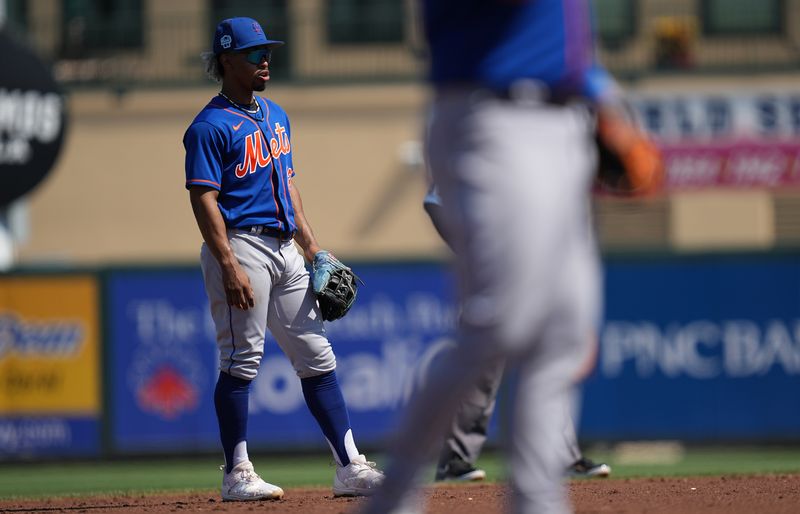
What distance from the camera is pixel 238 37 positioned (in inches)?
231

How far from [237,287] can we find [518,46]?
254cm

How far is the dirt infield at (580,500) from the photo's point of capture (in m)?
5.48

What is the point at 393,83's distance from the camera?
20.7 m

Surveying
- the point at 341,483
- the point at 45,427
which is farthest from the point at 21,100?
the point at 341,483

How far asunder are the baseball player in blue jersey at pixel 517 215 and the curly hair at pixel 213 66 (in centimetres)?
265

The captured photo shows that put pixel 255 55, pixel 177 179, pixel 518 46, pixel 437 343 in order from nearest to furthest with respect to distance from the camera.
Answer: pixel 518 46 → pixel 255 55 → pixel 437 343 → pixel 177 179

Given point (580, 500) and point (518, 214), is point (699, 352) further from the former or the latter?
point (518, 214)

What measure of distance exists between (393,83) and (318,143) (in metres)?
1.47

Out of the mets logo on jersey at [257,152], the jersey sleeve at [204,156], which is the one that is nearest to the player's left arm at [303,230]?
the mets logo on jersey at [257,152]

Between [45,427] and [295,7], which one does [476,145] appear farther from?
[295,7]

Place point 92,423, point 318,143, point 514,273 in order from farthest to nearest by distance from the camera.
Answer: point 318,143
point 92,423
point 514,273

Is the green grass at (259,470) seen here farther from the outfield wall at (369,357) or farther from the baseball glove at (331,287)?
the baseball glove at (331,287)

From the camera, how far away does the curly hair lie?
6.00 m

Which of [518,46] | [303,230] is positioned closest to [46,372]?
[303,230]
